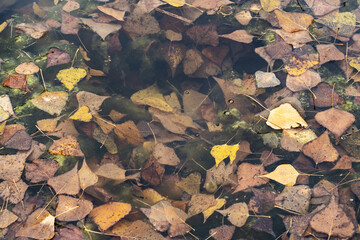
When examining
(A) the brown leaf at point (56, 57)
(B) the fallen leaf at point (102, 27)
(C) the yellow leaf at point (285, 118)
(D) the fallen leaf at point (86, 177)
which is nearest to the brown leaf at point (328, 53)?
(C) the yellow leaf at point (285, 118)

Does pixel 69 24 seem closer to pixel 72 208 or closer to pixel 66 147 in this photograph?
pixel 66 147

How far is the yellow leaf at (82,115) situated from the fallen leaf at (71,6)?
867 millimetres

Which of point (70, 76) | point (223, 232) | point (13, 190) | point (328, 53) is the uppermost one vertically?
point (328, 53)

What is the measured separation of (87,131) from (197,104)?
2.09 ft

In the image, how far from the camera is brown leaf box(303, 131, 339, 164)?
1377mm

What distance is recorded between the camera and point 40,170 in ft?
4.62

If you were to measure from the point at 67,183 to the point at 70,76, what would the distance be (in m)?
0.67

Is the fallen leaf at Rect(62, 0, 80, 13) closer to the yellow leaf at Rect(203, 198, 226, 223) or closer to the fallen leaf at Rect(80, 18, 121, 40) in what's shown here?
the fallen leaf at Rect(80, 18, 121, 40)

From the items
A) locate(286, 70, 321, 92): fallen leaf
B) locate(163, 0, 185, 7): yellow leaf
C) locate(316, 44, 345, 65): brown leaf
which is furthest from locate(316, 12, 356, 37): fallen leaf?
locate(163, 0, 185, 7): yellow leaf

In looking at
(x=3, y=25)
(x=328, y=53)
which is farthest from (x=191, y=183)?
(x=3, y=25)

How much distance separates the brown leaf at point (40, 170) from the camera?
139cm

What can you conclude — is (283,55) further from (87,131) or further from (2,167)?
(2,167)

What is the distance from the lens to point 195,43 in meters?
1.87

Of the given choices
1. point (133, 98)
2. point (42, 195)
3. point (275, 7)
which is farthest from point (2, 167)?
point (275, 7)
